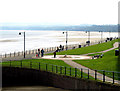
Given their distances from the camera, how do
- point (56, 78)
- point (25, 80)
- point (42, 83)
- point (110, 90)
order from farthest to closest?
point (25, 80) < point (42, 83) < point (56, 78) < point (110, 90)

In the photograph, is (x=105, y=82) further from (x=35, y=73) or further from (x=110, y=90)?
(x=35, y=73)

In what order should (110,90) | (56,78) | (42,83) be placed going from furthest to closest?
(42,83), (56,78), (110,90)

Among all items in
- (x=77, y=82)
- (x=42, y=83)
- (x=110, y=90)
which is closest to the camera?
(x=110, y=90)

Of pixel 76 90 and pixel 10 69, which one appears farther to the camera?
pixel 10 69

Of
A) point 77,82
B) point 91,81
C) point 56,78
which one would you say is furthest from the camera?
point 56,78

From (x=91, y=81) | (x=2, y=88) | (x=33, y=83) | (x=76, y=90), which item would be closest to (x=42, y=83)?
(x=33, y=83)

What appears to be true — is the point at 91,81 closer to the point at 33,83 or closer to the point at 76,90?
the point at 76,90

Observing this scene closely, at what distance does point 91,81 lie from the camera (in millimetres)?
25125

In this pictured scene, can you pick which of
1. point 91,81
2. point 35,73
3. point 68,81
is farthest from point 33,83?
point 91,81

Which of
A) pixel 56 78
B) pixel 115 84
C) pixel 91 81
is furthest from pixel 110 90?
pixel 56 78

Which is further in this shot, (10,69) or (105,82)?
(10,69)

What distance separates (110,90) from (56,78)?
8451mm

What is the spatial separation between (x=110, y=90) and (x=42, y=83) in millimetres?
11836

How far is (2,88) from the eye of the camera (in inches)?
1267
